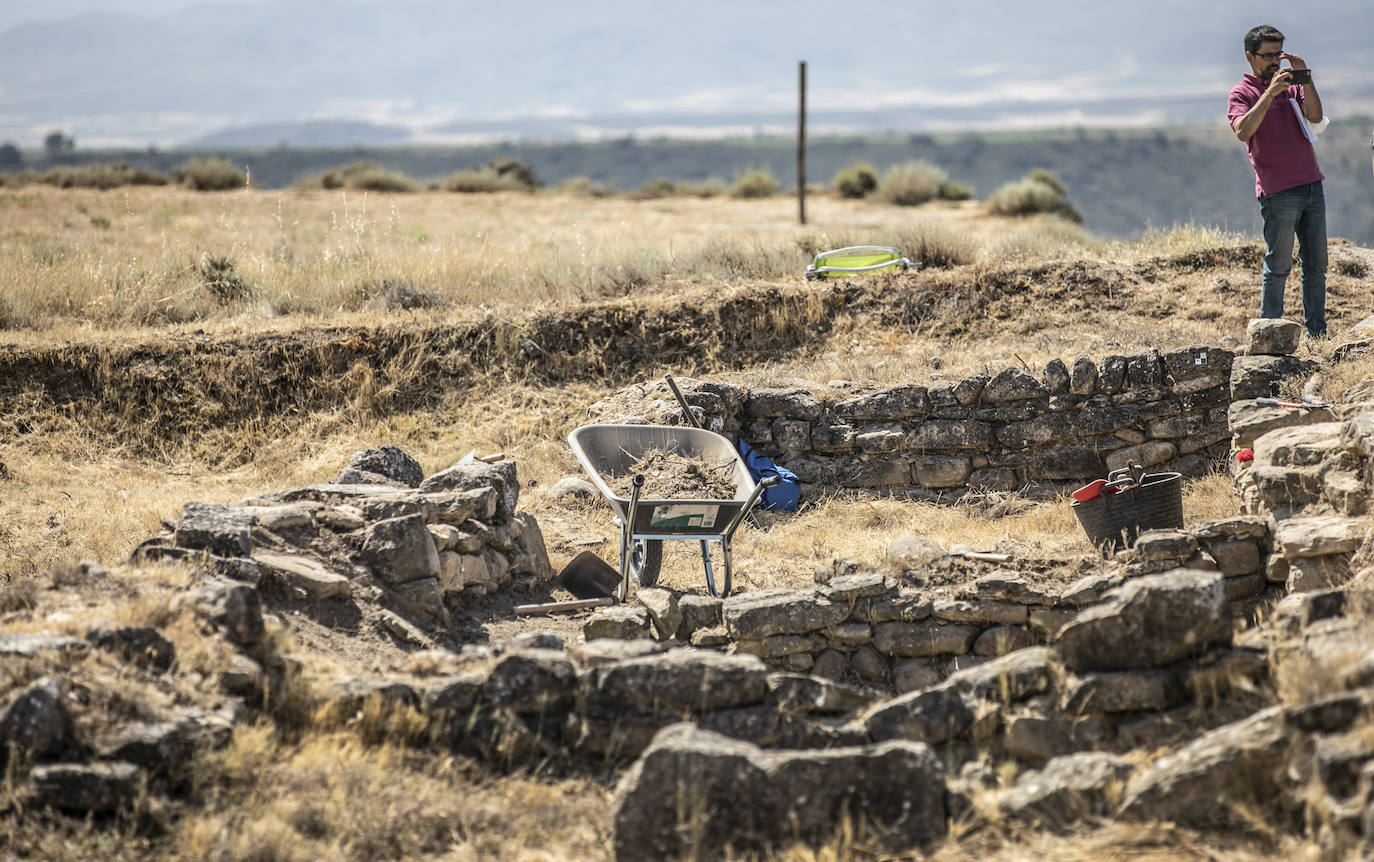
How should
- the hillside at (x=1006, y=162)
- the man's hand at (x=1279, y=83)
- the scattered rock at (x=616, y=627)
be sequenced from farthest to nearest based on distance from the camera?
the hillside at (x=1006, y=162) → the man's hand at (x=1279, y=83) → the scattered rock at (x=616, y=627)

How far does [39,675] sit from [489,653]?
5.92ft

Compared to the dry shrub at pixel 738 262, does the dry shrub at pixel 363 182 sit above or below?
above

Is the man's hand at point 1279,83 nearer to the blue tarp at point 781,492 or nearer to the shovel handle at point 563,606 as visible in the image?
the blue tarp at point 781,492

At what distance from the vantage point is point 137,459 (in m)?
10.5

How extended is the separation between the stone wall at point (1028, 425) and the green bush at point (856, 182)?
72.8 ft

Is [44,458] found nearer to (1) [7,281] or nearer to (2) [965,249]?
(1) [7,281]

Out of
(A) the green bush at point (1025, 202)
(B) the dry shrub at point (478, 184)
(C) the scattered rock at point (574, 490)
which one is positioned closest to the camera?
(C) the scattered rock at point (574, 490)

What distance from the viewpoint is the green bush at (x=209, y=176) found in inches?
1168

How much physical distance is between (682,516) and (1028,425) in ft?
13.2

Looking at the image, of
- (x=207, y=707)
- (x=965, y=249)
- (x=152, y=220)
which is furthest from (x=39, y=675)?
(x=152, y=220)

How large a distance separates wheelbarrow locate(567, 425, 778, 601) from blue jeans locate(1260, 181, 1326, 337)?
473 centimetres

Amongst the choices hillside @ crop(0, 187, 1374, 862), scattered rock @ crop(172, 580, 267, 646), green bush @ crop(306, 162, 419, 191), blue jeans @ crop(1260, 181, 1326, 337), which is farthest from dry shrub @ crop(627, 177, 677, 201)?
scattered rock @ crop(172, 580, 267, 646)

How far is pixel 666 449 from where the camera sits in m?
8.12

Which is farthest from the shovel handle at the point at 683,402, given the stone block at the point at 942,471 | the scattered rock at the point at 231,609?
the scattered rock at the point at 231,609
